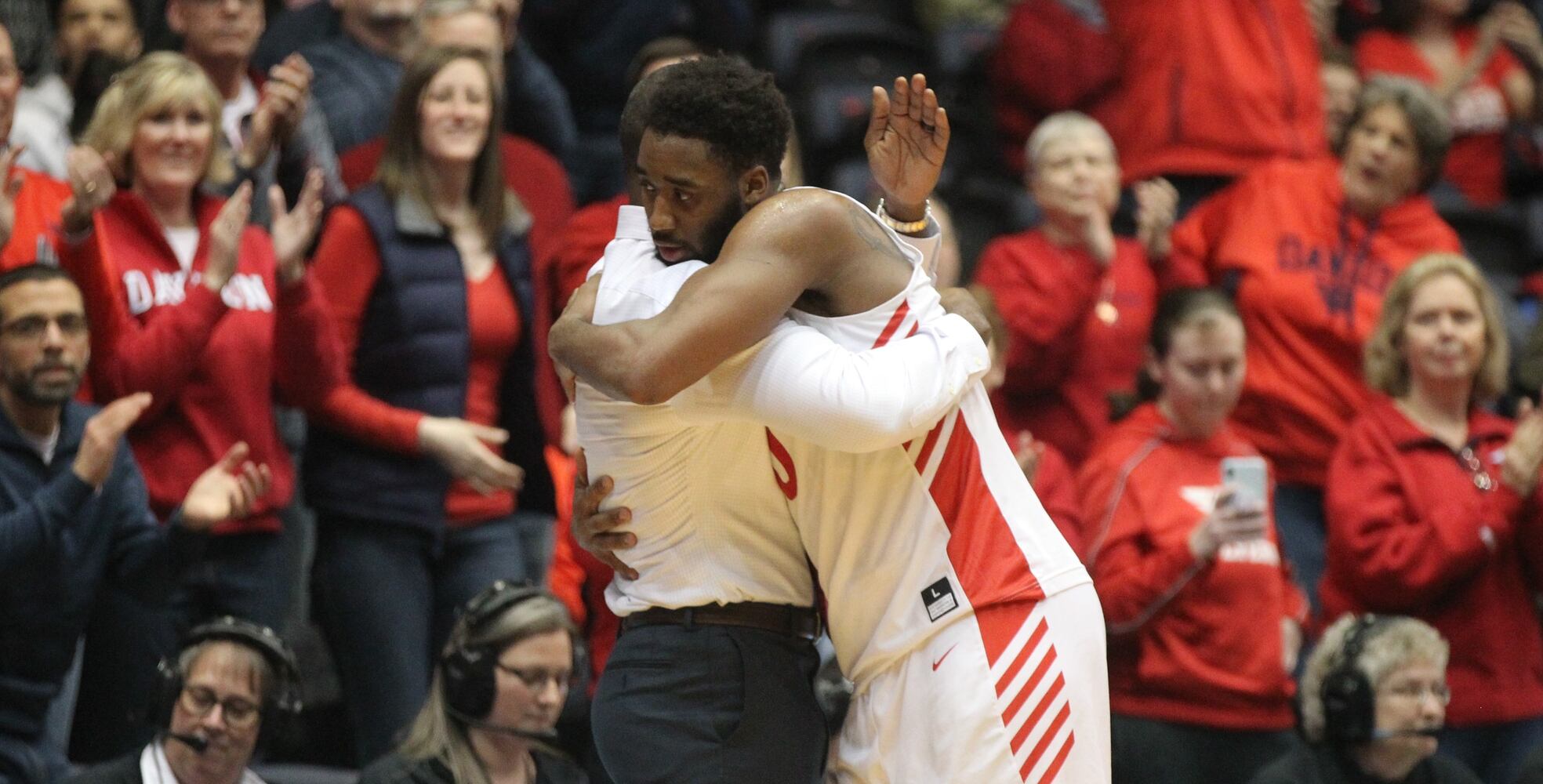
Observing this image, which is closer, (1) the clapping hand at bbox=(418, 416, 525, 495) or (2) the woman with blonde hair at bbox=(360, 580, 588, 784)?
(2) the woman with blonde hair at bbox=(360, 580, 588, 784)

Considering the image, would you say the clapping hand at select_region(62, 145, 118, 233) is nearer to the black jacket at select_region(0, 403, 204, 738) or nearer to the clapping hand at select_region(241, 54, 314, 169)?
the black jacket at select_region(0, 403, 204, 738)

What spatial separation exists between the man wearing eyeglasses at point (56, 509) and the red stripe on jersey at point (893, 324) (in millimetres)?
2165

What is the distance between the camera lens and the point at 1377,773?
5.11 meters

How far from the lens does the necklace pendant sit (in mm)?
6402

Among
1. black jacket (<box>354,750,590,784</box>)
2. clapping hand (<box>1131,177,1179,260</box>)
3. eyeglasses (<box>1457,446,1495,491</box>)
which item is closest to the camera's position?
black jacket (<box>354,750,590,784</box>)

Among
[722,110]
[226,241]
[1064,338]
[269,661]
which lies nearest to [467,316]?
[226,241]

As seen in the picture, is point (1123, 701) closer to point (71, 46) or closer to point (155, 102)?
point (155, 102)

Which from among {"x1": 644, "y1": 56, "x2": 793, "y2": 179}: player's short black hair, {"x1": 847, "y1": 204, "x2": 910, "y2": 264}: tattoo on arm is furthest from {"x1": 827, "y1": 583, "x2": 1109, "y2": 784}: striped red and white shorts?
{"x1": 644, "y1": 56, "x2": 793, "y2": 179}: player's short black hair

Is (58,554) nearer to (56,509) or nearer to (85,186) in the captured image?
(56,509)

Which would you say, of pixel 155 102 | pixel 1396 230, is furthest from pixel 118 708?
pixel 1396 230

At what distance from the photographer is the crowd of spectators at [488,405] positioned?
5.01 meters

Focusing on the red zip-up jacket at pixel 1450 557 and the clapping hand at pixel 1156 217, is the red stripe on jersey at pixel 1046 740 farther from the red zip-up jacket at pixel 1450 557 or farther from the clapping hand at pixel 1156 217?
the clapping hand at pixel 1156 217

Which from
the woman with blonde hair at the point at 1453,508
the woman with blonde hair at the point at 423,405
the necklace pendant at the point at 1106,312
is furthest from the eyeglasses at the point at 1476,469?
the woman with blonde hair at the point at 423,405

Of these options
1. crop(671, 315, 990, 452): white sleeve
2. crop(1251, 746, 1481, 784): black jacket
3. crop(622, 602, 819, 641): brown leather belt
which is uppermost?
crop(671, 315, 990, 452): white sleeve
